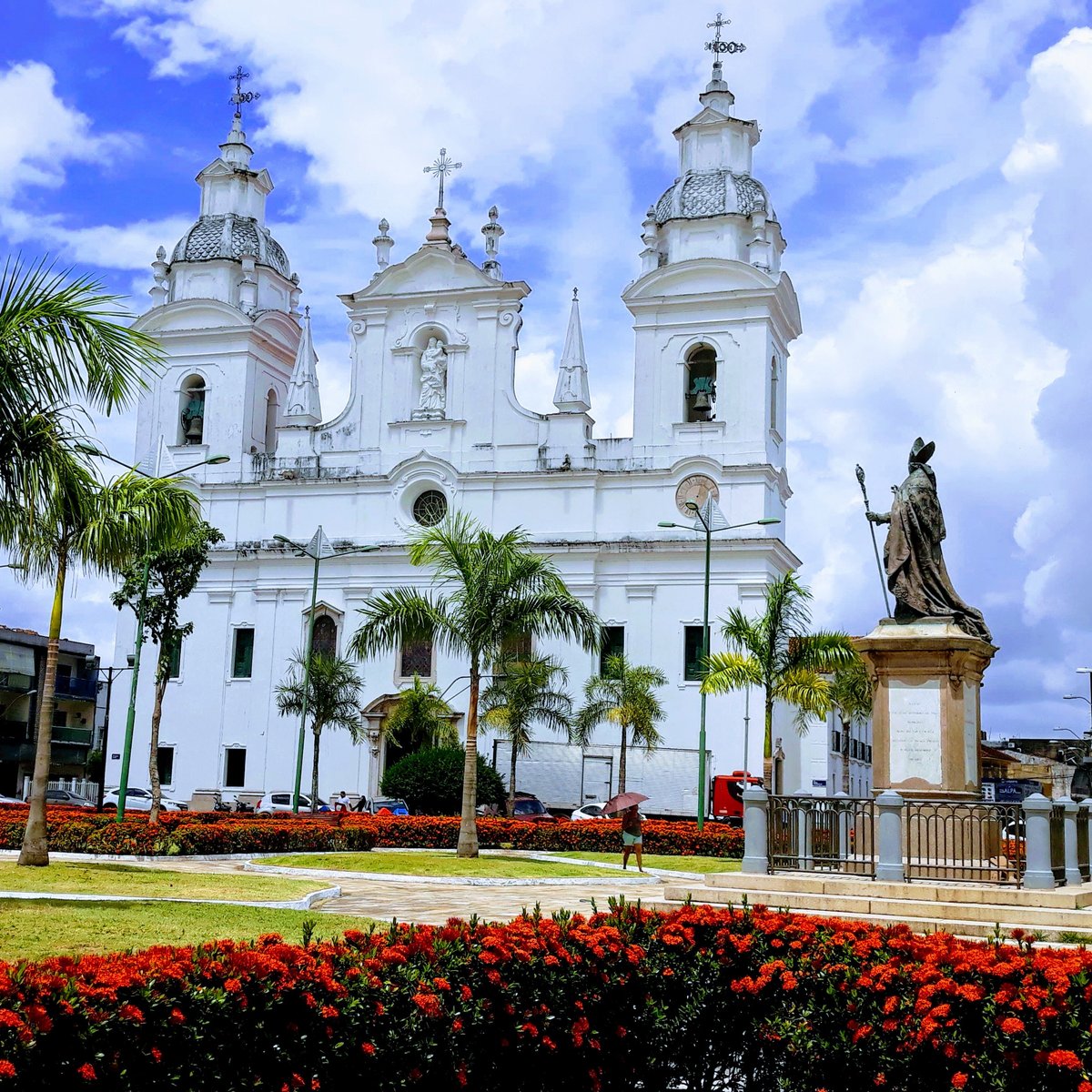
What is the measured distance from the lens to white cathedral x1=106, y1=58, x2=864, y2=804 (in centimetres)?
4338

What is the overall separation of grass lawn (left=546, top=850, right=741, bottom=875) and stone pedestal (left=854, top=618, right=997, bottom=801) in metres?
7.99

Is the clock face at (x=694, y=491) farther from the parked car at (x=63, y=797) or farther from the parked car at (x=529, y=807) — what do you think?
the parked car at (x=63, y=797)

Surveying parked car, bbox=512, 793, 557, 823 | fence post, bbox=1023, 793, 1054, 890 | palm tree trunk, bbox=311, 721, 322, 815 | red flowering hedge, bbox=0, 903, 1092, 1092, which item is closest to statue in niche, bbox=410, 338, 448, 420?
palm tree trunk, bbox=311, 721, 322, 815

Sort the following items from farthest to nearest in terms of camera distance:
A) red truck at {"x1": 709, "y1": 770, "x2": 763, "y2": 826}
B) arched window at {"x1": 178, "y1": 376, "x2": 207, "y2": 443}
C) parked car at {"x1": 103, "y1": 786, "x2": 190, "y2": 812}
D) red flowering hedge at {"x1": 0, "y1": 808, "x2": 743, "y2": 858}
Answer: arched window at {"x1": 178, "y1": 376, "x2": 207, "y2": 443}, parked car at {"x1": 103, "y1": 786, "x2": 190, "y2": 812}, red truck at {"x1": 709, "y1": 770, "x2": 763, "y2": 826}, red flowering hedge at {"x1": 0, "y1": 808, "x2": 743, "y2": 858}

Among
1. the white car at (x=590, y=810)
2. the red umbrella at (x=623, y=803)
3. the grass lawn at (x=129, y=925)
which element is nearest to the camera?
the grass lawn at (x=129, y=925)

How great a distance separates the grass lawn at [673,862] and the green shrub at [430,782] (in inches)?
304

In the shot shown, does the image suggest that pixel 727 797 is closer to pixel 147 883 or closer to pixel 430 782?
pixel 430 782

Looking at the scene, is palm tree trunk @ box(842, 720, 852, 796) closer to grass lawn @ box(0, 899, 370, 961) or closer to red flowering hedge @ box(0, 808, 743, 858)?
red flowering hedge @ box(0, 808, 743, 858)

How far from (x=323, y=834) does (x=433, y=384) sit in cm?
2344

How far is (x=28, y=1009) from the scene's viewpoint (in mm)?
5398

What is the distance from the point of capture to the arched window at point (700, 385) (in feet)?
145

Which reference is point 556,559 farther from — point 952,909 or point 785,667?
point 952,909

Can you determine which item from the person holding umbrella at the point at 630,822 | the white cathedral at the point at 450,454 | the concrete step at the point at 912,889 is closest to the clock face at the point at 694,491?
the white cathedral at the point at 450,454

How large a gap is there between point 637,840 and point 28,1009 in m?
18.3
